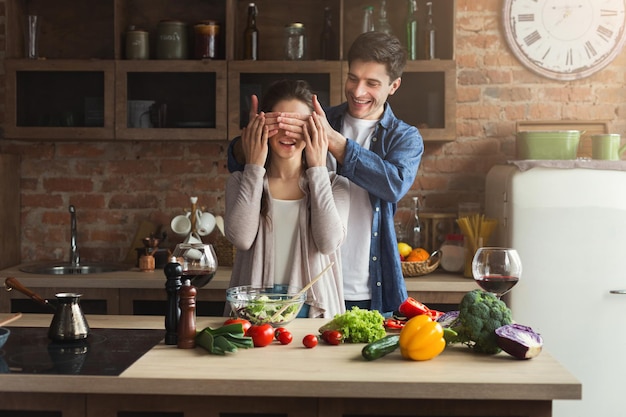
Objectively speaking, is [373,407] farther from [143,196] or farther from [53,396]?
[143,196]

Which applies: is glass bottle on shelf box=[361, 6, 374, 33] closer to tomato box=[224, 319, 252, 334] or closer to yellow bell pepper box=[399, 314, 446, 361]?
tomato box=[224, 319, 252, 334]

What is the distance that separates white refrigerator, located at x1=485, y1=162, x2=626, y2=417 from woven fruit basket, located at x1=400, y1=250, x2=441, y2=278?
0.41 m

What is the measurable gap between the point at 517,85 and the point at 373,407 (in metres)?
2.87

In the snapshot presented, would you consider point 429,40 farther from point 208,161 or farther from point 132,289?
point 132,289

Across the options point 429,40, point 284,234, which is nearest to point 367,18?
point 429,40

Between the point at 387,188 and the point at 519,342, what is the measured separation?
107 cm

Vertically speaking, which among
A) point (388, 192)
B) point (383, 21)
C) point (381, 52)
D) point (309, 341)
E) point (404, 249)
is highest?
point (383, 21)

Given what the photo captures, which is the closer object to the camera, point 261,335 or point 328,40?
point 261,335

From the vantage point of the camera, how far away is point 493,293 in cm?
220

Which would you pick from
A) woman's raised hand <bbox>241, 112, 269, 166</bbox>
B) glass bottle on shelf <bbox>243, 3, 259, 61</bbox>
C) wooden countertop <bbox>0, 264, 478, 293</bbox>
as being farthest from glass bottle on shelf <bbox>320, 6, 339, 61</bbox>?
woman's raised hand <bbox>241, 112, 269, 166</bbox>

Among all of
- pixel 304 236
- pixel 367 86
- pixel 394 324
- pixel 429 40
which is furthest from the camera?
pixel 429 40

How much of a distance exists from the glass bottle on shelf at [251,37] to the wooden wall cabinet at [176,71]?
0.26 feet

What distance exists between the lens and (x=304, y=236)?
8.54 ft

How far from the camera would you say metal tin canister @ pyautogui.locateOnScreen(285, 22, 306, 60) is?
13.6 feet
